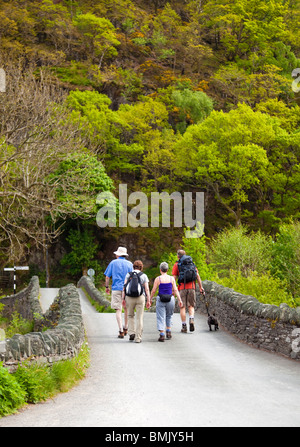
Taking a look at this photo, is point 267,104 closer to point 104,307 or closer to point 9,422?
point 104,307

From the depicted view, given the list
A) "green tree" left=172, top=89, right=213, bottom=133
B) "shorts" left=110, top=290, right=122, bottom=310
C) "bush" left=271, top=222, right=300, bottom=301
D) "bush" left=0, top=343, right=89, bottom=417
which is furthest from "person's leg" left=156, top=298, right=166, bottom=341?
"green tree" left=172, top=89, right=213, bottom=133

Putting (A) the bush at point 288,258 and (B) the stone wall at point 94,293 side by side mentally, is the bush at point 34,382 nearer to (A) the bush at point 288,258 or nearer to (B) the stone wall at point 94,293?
(B) the stone wall at point 94,293

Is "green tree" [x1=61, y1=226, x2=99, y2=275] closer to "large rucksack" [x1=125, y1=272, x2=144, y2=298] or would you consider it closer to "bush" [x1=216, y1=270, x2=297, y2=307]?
"bush" [x1=216, y1=270, x2=297, y2=307]

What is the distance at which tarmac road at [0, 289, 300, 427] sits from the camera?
6.88 meters

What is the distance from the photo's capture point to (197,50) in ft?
226

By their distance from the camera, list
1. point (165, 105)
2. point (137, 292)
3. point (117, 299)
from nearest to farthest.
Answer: point (137, 292) → point (117, 299) → point (165, 105)

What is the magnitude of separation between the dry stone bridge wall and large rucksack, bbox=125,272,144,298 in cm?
124

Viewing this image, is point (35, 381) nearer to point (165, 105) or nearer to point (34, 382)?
point (34, 382)

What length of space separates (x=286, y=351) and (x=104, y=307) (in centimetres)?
1334


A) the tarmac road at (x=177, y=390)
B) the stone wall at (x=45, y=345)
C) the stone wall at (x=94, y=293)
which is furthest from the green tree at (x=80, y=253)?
the stone wall at (x=45, y=345)

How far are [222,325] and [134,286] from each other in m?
4.62

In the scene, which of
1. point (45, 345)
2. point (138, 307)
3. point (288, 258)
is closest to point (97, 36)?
point (288, 258)

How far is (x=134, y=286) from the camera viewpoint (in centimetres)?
1284

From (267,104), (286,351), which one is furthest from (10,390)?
(267,104)
